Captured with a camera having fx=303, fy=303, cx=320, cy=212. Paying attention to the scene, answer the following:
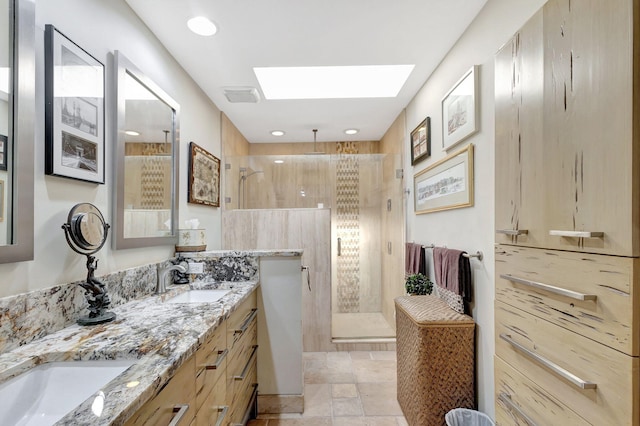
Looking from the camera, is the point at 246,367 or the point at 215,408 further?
the point at 246,367

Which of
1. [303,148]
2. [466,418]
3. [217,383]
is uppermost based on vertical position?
[303,148]

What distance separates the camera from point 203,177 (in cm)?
257

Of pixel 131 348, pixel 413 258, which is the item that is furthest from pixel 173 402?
pixel 413 258

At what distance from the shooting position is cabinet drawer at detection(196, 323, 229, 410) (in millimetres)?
1099

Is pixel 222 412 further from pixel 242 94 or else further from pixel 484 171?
pixel 242 94

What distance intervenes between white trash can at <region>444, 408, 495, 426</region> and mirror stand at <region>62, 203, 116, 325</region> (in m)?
1.68

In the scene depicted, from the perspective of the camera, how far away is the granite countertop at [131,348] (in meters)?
0.66

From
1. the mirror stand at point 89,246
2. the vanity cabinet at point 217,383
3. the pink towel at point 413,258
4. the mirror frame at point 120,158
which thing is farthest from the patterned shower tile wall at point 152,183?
the pink towel at point 413,258

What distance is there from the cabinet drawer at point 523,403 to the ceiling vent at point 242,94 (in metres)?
2.44

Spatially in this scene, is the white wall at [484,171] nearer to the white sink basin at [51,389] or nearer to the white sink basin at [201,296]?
the white sink basin at [201,296]

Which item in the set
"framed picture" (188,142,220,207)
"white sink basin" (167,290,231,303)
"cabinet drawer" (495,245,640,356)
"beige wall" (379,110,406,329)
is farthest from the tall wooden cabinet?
"framed picture" (188,142,220,207)

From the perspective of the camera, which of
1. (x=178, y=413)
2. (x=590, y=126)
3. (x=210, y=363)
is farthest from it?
(x=210, y=363)

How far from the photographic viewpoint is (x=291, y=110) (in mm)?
3035

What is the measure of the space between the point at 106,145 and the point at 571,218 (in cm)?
185
